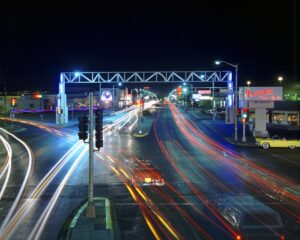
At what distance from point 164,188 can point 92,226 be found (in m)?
7.69

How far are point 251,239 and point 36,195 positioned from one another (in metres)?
10.7

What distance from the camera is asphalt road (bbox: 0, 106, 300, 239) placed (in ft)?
47.5

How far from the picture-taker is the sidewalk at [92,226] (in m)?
13.0

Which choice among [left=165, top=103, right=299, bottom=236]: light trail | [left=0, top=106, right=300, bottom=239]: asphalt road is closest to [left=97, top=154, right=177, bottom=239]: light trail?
[left=0, top=106, right=300, bottom=239]: asphalt road

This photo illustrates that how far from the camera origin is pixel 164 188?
70.1 feet

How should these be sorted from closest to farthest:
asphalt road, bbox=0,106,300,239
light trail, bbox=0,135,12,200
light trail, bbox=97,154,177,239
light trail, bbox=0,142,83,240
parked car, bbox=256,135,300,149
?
1. light trail, bbox=97,154,177,239
2. light trail, bbox=0,142,83,240
3. asphalt road, bbox=0,106,300,239
4. light trail, bbox=0,135,12,200
5. parked car, bbox=256,135,300,149

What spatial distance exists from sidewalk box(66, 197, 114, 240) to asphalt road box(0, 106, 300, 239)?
36 cm

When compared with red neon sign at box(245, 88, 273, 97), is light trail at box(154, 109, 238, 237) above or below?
below

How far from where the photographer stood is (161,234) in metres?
13.6

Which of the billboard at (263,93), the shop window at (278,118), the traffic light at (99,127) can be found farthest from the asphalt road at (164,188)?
the shop window at (278,118)

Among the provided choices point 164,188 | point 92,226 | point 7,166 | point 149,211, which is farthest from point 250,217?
point 7,166

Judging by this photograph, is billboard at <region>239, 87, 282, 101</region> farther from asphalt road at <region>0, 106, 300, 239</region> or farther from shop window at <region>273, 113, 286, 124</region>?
shop window at <region>273, 113, 286, 124</region>

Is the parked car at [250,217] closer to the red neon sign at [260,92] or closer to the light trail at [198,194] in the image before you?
the light trail at [198,194]

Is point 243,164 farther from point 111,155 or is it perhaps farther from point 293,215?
point 293,215
